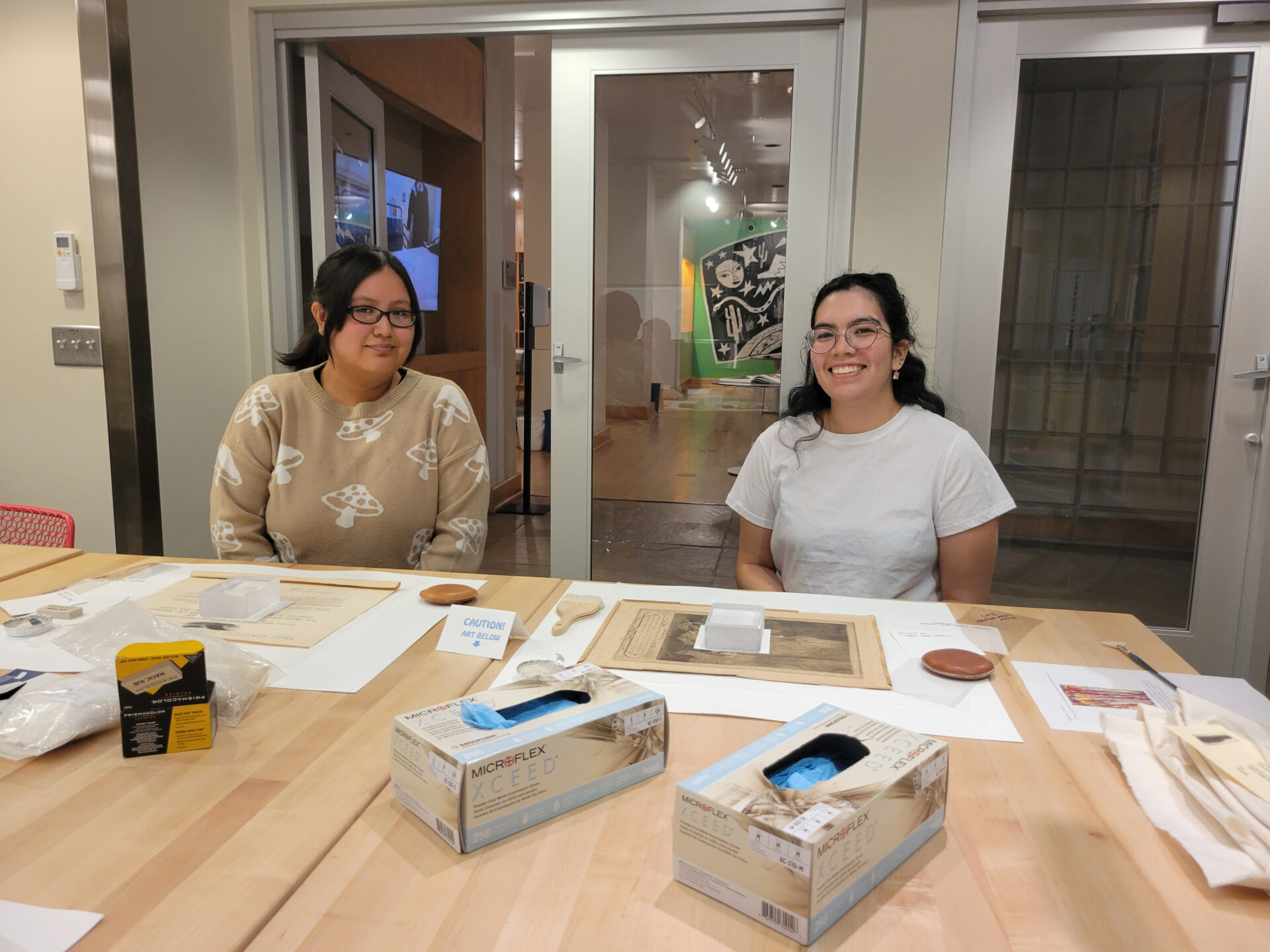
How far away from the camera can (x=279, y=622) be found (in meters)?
1.23

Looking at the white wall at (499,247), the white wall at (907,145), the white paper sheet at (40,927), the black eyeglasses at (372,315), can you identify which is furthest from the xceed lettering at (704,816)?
the white wall at (499,247)

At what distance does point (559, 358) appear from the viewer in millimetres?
2871

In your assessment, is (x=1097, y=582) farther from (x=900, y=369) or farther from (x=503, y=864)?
(x=503, y=864)

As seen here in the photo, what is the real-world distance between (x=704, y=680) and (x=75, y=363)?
247 centimetres

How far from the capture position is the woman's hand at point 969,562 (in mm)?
1629

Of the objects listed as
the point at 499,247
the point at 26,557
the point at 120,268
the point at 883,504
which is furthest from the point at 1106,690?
the point at 499,247

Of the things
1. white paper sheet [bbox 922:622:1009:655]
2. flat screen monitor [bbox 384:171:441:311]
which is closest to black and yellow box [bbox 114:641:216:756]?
white paper sheet [bbox 922:622:1009:655]

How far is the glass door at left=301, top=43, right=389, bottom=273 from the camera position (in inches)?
117

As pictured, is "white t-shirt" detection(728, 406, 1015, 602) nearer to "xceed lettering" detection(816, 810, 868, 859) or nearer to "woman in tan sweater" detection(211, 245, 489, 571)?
"woman in tan sweater" detection(211, 245, 489, 571)

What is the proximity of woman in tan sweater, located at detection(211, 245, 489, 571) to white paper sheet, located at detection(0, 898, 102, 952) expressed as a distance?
Answer: 119cm

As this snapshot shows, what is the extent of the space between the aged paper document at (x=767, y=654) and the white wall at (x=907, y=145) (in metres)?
1.63

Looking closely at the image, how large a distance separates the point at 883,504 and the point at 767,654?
2.13ft

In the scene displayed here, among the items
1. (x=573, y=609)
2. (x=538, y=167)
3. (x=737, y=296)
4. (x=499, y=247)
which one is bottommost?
(x=573, y=609)

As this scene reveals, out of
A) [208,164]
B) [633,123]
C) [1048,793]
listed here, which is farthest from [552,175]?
[1048,793]
